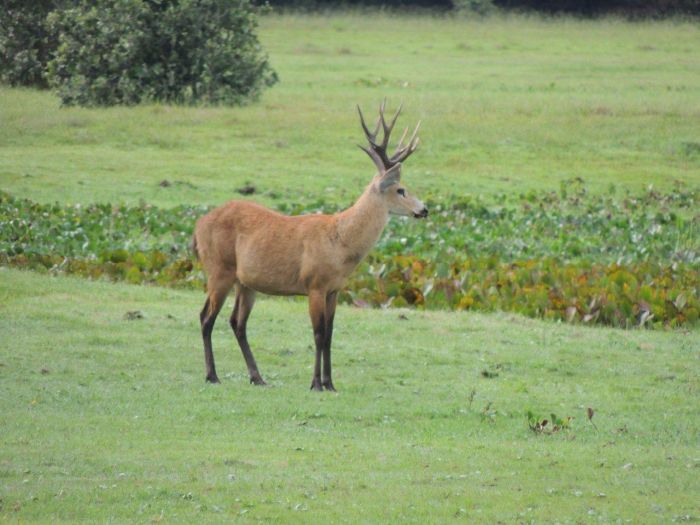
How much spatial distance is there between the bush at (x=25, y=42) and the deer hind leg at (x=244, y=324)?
2401cm

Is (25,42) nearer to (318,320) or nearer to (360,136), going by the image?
(360,136)

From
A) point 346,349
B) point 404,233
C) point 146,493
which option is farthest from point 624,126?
point 146,493

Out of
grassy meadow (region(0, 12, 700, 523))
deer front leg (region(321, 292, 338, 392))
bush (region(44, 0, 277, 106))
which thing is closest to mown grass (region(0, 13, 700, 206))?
grassy meadow (region(0, 12, 700, 523))

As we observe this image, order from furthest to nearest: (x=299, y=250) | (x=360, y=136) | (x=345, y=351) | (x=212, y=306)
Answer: (x=360, y=136), (x=345, y=351), (x=212, y=306), (x=299, y=250)

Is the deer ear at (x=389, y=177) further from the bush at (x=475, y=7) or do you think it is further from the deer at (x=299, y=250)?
the bush at (x=475, y=7)

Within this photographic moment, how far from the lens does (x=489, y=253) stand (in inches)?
690

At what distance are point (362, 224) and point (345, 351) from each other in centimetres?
→ 172

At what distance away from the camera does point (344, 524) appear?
7.21 meters

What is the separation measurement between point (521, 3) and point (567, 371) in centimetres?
4300

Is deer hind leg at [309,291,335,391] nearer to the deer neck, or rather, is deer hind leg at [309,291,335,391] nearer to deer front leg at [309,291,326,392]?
deer front leg at [309,291,326,392]

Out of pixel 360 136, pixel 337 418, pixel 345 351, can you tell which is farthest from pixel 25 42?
pixel 337 418

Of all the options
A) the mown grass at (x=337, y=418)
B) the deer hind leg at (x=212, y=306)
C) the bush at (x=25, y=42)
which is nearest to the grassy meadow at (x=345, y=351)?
the mown grass at (x=337, y=418)

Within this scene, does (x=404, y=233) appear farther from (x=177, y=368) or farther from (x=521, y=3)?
(x=521, y=3)

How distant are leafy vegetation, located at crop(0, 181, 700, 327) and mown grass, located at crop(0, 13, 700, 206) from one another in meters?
2.31
